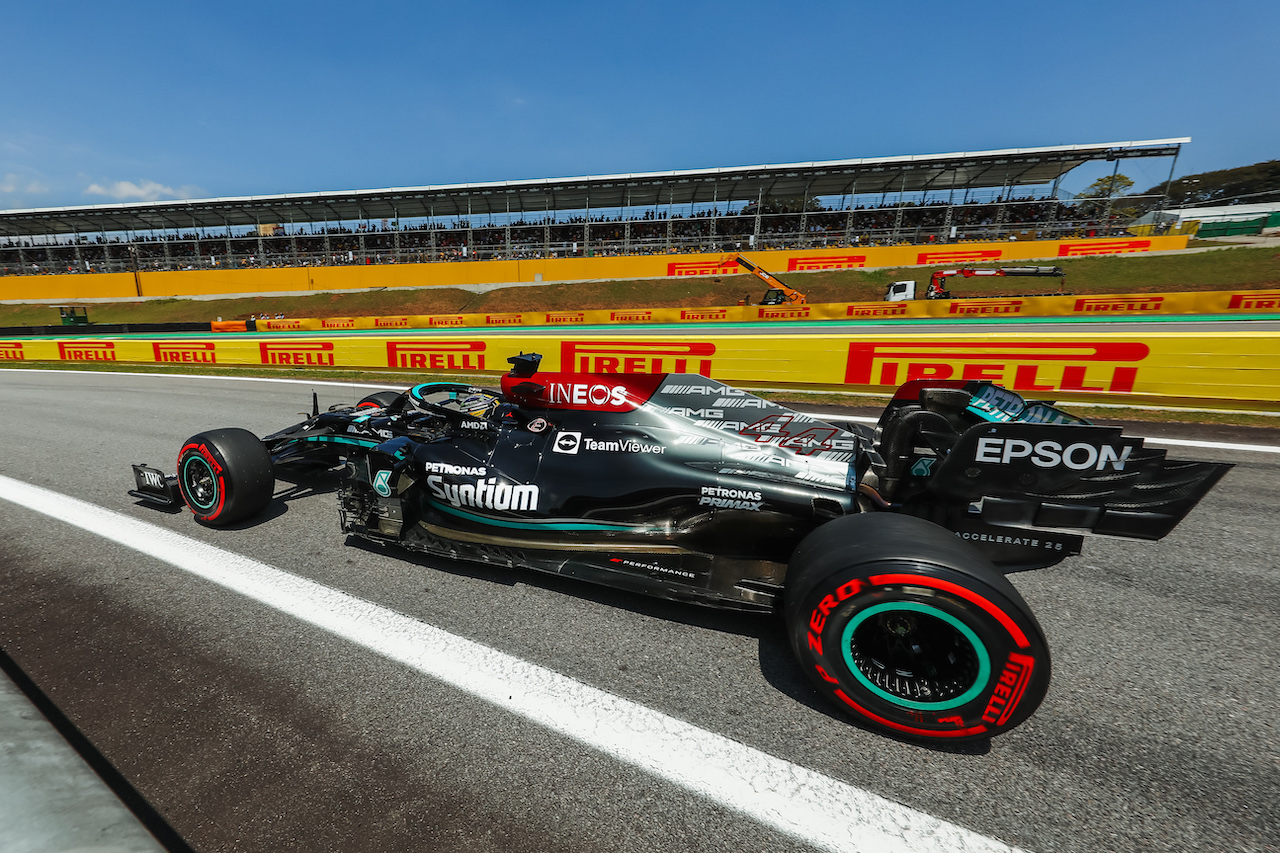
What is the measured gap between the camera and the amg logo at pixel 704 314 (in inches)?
988

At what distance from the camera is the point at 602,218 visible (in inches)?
1866

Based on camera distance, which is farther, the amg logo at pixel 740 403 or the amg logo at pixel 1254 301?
the amg logo at pixel 1254 301

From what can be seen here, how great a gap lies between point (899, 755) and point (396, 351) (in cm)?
1404

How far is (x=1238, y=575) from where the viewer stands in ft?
10.9

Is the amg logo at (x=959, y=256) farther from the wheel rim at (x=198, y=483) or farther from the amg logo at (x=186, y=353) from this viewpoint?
the wheel rim at (x=198, y=483)

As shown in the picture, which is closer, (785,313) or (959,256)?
(785,313)

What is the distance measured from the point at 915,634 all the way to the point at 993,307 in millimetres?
21962

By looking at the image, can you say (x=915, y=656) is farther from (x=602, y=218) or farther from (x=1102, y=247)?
(x=602, y=218)

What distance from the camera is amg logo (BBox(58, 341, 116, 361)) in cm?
1717

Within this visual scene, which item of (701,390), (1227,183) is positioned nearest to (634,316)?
(701,390)

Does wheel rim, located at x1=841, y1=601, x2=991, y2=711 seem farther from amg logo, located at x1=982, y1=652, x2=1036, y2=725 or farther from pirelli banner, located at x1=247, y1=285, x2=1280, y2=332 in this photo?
pirelli banner, located at x1=247, y1=285, x2=1280, y2=332

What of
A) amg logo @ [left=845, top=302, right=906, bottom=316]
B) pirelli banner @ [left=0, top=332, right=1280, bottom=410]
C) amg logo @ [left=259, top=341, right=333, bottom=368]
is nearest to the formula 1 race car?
pirelli banner @ [left=0, top=332, right=1280, bottom=410]

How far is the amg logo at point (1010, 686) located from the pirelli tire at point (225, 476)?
470 cm

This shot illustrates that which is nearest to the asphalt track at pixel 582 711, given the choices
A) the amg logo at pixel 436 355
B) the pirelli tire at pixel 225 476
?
the pirelli tire at pixel 225 476
